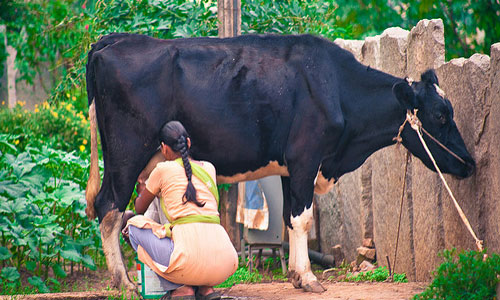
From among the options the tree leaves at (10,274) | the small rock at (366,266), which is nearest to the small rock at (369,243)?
the small rock at (366,266)

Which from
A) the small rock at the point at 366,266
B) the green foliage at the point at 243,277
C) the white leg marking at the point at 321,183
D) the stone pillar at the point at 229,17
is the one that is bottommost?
the green foliage at the point at 243,277

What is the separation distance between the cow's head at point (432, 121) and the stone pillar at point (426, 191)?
220 millimetres

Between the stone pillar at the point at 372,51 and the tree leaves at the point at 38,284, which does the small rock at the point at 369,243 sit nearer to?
the stone pillar at the point at 372,51

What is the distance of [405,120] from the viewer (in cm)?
650

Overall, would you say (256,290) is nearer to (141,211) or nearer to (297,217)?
(297,217)

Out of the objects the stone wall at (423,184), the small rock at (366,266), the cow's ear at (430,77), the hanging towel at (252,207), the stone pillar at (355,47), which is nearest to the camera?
the stone wall at (423,184)

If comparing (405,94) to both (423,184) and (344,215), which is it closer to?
(423,184)

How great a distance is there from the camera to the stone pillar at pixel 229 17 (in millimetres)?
7867

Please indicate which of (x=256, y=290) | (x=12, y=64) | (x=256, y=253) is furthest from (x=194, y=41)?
(x=12, y=64)

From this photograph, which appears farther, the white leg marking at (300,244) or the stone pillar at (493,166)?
the white leg marking at (300,244)

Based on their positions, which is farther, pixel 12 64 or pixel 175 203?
pixel 12 64

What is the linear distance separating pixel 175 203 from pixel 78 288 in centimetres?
247

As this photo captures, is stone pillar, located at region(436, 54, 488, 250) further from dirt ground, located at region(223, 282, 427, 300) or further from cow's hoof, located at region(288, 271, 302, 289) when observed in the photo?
cow's hoof, located at region(288, 271, 302, 289)

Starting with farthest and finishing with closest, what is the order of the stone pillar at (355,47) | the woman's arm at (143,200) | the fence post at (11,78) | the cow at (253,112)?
the fence post at (11,78), the stone pillar at (355,47), the cow at (253,112), the woman's arm at (143,200)
